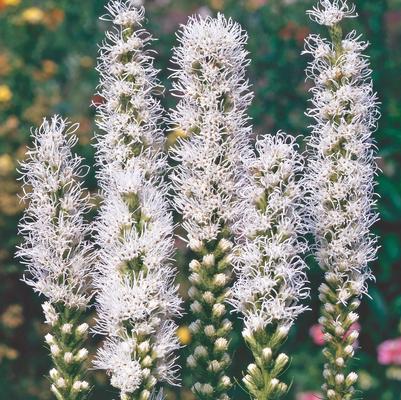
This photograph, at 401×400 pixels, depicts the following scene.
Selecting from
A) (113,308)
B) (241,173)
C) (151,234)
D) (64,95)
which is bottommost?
(113,308)

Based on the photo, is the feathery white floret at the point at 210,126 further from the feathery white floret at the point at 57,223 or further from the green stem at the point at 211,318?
the feathery white floret at the point at 57,223

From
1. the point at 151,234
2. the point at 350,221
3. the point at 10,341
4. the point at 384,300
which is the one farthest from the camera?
the point at 10,341

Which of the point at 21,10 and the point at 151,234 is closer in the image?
the point at 151,234

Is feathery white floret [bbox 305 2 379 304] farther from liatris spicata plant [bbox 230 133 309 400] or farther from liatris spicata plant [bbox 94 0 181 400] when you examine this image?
liatris spicata plant [bbox 94 0 181 400]

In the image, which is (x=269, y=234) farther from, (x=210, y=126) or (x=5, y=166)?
(x=5, y=166)

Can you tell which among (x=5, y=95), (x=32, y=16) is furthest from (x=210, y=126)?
(x=32, y=16)

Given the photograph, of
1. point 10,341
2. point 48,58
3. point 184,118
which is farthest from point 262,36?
point 184,118

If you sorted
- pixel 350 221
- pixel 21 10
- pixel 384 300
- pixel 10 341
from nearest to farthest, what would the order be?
pixel 350 221 → pixel 384 300 → pixel 10 341 → pixel 21 10

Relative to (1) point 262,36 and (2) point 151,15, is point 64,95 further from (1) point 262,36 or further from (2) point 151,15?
(1) point 262,36
